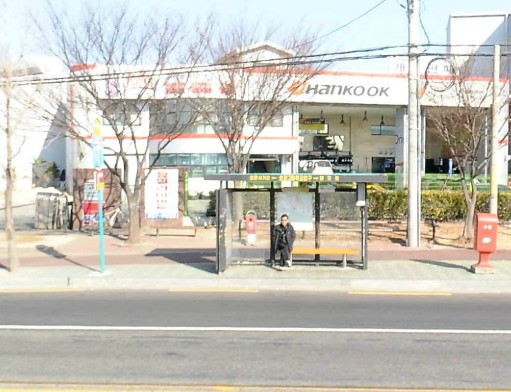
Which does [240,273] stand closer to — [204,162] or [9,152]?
[9,152]

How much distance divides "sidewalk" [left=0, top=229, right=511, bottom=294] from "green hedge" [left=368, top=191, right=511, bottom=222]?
4.84m

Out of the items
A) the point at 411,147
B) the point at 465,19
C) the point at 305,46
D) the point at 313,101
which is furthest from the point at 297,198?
the point at 465,19

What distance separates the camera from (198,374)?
19.6ft

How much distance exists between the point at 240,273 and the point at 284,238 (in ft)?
4.09

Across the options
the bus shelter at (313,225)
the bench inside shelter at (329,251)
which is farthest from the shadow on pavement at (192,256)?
the bench inside shelter at (329,251)

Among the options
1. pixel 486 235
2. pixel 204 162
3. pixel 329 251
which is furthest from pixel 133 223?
pixel 204 162

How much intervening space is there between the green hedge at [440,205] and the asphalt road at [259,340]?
1085 centimetres

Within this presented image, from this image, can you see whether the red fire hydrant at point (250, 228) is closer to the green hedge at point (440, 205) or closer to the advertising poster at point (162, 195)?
the advertising poster at point (162, 195)

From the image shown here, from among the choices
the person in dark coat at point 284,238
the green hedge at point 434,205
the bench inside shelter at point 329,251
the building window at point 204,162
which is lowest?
the bench inside shelter at point 329,251

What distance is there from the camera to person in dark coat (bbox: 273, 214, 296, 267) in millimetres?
12945

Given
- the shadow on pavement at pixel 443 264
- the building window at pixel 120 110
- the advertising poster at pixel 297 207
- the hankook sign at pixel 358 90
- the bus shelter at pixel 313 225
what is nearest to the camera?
the bus shelter at pixel 313 225

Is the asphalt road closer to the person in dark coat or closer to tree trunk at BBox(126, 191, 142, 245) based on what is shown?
the person in dark coat

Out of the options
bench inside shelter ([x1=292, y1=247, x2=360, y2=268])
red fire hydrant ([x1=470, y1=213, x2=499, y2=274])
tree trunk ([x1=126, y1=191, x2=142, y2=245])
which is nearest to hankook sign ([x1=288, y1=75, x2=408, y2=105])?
tree trunk ([x1=126, y1=191, x2=142, y2=245])

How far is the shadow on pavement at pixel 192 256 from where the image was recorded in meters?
13.8
